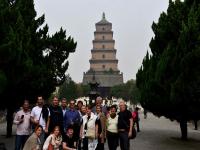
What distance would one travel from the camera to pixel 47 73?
795 inches

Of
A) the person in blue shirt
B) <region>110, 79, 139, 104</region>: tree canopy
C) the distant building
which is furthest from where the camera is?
the distant building

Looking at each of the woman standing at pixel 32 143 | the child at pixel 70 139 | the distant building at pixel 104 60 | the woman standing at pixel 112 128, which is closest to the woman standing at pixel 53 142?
the woman standing at pixel 32 143

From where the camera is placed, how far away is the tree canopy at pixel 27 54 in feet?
47.5

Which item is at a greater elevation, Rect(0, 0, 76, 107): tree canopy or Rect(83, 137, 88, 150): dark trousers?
Rect(0, 0, 76, 107): tree canopy

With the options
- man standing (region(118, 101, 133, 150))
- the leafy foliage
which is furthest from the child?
the leafy foliage

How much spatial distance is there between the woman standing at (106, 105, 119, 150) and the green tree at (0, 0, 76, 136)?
159 inches

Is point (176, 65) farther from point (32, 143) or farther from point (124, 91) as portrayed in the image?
point (124, 91)

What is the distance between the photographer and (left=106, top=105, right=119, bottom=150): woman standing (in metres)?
10.4

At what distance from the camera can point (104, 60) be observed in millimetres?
105188

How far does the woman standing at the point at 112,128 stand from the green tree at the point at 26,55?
4043 millimetres

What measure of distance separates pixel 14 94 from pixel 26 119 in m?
7.15

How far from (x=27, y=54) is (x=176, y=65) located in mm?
5413

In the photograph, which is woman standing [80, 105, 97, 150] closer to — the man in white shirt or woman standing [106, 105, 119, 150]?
woman standing [106, 105, 119, 150]

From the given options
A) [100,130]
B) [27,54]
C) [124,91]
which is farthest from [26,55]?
[124,91]
